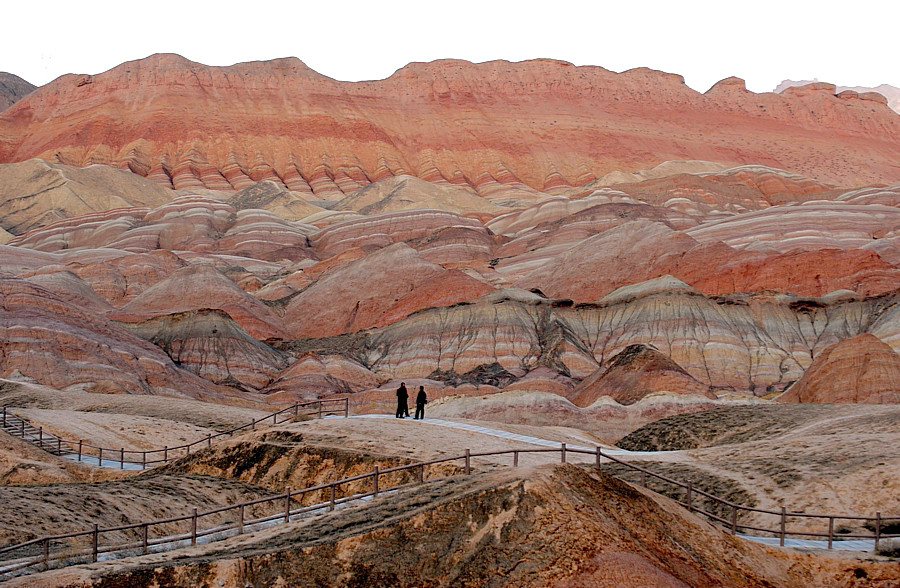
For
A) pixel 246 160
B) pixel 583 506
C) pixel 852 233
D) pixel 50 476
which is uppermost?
pixel 246 160

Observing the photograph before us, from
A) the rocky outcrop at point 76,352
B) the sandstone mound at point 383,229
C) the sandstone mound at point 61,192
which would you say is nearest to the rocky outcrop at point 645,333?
the rocky outcrop at point 76,352

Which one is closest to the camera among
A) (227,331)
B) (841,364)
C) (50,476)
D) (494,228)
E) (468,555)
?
(468,555)

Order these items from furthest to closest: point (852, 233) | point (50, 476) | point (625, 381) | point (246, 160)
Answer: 1. point (246, 160)
2. point (852, 233)
3. point (625, 381)
4. point (50, 476)

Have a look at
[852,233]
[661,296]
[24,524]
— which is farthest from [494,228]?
[24,524]

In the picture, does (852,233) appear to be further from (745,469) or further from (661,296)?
(745,469)

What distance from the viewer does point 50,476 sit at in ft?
105

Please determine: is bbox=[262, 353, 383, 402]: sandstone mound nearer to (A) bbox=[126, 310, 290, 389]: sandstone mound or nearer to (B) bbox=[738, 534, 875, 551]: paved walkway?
(A) bbox=[126, 310, 290, 389]: sandstone mound

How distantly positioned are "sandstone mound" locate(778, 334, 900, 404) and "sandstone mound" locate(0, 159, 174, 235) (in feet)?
424

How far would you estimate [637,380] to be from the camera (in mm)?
67562

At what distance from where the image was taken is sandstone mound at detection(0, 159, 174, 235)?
165 metres

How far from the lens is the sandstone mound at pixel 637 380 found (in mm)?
65250

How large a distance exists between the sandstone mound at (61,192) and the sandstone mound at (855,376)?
5091 inches

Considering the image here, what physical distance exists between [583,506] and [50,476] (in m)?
19.5

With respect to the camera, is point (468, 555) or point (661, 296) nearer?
point (468, 555)
